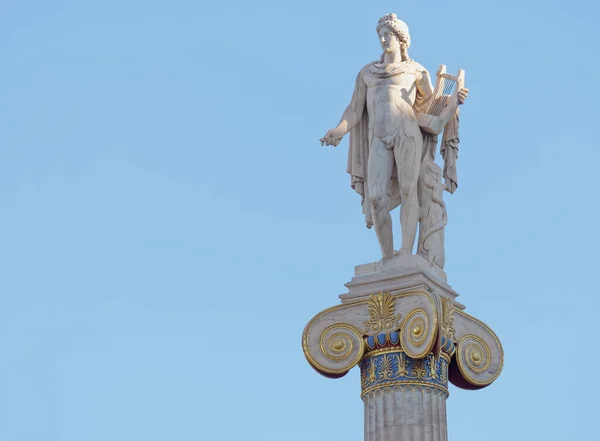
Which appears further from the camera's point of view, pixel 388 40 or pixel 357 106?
pixel 357 106

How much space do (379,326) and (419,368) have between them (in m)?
1.16

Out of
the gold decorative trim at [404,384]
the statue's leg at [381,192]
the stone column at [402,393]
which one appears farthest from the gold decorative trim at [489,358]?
the statue's leg at [381,192]

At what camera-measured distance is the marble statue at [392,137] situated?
1172 inches

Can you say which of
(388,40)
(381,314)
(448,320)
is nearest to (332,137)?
(388,40)

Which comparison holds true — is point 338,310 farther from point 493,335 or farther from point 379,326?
point 493,335

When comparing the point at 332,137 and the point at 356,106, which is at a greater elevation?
the point at 356,106

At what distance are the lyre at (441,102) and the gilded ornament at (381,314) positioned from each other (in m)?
3.96

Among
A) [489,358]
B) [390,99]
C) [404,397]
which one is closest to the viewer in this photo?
[404,397]

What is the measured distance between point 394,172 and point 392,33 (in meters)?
2.91

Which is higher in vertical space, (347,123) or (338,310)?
(347,123)

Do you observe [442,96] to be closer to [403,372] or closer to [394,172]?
[394,172]

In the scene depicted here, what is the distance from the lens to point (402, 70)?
30.4 meters

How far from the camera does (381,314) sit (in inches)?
1121

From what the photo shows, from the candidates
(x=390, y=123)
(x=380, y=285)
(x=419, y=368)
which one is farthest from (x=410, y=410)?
(x=390, y=123)
